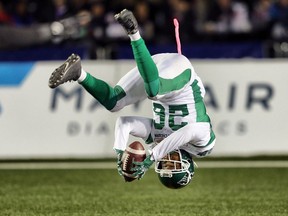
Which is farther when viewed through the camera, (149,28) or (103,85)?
(149,28)

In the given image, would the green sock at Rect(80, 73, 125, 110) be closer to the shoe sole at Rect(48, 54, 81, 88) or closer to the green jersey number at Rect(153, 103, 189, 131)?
the shoe sole at Rect(48, 54, 81, 88)

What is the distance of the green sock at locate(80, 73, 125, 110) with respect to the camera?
771 centimetres

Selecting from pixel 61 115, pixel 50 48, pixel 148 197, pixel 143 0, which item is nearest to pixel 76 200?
pixel 148 197

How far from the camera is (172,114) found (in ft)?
25.8

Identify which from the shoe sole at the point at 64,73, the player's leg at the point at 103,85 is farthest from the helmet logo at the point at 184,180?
the shoe sole at the point at 64,73

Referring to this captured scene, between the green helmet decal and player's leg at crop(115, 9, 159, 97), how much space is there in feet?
2.41

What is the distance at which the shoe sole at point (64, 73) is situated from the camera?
7383 mm

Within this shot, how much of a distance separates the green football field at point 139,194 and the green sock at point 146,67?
4.78 ft

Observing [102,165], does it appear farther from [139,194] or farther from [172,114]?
[172,114]

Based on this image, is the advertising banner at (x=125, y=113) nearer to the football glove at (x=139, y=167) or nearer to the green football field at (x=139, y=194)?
the green football field at (x=139, y=194)

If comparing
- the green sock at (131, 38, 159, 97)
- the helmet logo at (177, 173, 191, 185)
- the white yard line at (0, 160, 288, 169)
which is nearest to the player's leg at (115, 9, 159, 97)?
the green sock at (131, 38, 159, 97)

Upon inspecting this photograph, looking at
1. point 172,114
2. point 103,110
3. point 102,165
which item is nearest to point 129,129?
point 172,114

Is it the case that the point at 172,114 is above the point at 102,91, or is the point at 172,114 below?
below

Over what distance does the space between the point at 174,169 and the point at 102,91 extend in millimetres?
857
